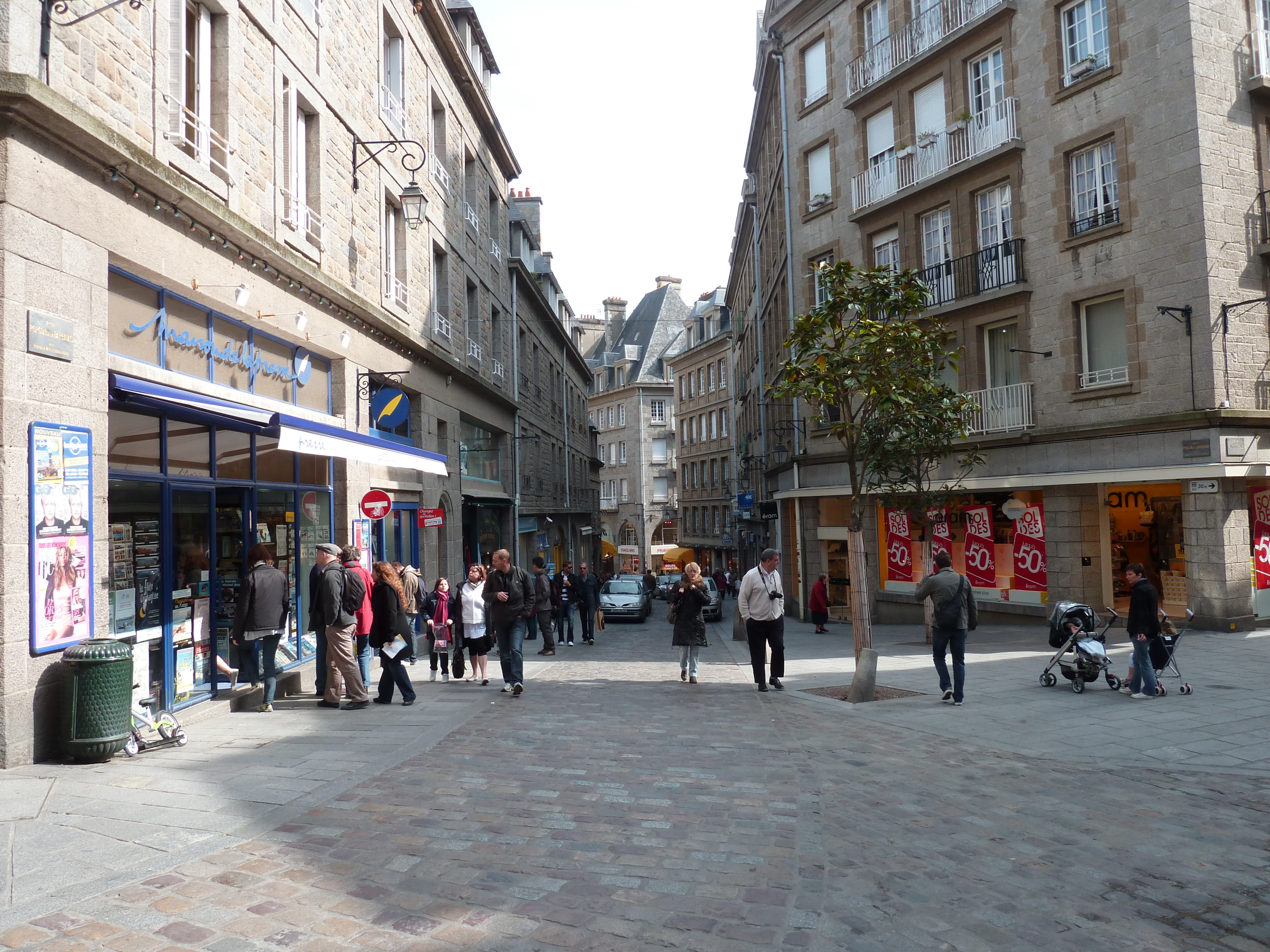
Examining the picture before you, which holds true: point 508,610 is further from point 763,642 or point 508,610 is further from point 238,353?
point 238,353

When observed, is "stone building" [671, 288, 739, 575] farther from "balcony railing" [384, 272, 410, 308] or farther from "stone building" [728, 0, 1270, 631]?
"balcony railing" [384, 272, 410, 308]

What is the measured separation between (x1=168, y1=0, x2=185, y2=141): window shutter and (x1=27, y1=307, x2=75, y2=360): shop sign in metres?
3.32

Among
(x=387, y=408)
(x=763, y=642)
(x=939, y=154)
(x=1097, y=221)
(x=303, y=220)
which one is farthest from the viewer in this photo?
(x=939, y=154)

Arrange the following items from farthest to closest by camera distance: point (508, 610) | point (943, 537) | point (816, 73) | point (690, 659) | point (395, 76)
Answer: point (816, 73) → point (943, 537) → point (395, 76) → point (690, 659) → point (508, 610)

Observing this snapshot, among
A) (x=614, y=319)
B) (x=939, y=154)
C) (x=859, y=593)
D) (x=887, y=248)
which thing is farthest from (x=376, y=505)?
(x=614, y=319)

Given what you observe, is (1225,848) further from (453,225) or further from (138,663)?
(453,225)

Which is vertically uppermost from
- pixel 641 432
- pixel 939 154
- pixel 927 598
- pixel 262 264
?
pixel 939 154

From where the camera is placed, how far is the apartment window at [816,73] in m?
24.1

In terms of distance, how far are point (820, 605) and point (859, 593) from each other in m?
10.6

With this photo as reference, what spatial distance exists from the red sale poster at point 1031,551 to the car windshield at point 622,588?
12.8 meters

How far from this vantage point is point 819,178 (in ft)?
80.0

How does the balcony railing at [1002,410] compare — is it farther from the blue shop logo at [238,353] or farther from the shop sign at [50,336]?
the shop sign at [50,336]

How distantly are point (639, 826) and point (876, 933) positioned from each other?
5.94 ft

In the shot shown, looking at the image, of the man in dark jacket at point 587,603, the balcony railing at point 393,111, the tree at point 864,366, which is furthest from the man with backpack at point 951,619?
the balcony railing at point 393,111
